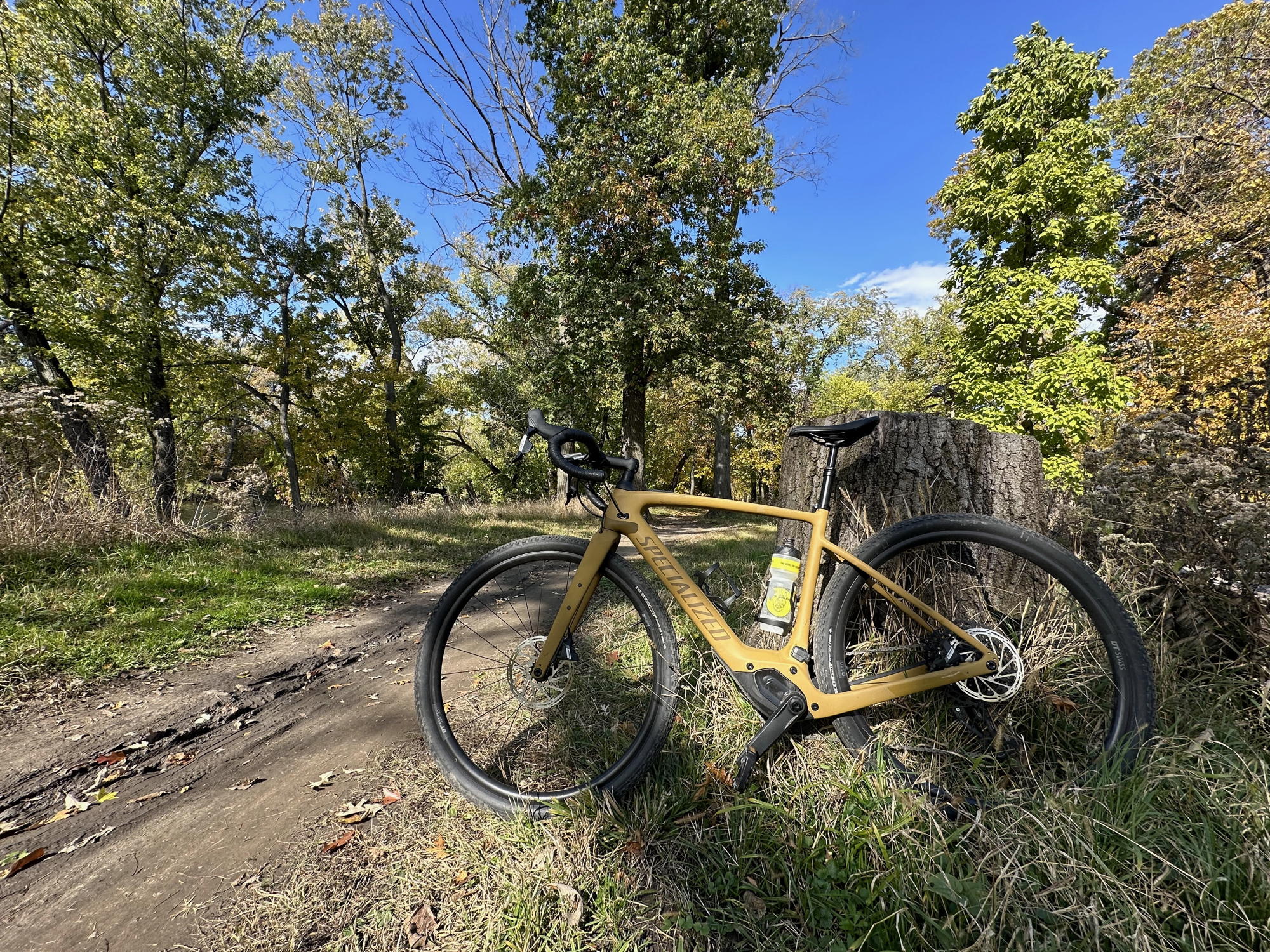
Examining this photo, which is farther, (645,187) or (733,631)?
(645,187)

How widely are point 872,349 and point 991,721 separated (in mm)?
33060

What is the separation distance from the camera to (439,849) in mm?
1445

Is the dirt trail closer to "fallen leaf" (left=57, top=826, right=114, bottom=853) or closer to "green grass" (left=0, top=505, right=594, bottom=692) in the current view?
"fallen leaf" (left=57, top=826, right=114, bottom=853)

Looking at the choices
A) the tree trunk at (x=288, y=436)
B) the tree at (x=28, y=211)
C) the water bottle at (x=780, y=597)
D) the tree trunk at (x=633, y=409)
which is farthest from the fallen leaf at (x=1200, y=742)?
the tree trunk at (x=288, y=436)

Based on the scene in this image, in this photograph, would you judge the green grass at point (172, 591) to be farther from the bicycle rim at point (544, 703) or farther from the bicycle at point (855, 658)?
the bicycle at point (855, 658)

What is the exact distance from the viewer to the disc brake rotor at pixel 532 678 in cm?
189

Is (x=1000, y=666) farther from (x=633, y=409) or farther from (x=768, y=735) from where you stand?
(x=633, y=409)

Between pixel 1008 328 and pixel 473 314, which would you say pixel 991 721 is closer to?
pixel 1008 328

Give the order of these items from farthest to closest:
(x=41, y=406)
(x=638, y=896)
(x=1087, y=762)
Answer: (x=41, y=406), (x=1087, y=762), (x=638, y=896)

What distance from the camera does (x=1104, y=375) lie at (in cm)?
1104

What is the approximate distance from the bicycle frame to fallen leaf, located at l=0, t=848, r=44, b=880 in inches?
66.4

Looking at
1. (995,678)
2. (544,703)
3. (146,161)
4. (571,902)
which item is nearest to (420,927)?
(571,902)

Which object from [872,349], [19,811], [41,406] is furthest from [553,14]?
[872,349]

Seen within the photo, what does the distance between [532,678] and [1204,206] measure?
52.0 ft
